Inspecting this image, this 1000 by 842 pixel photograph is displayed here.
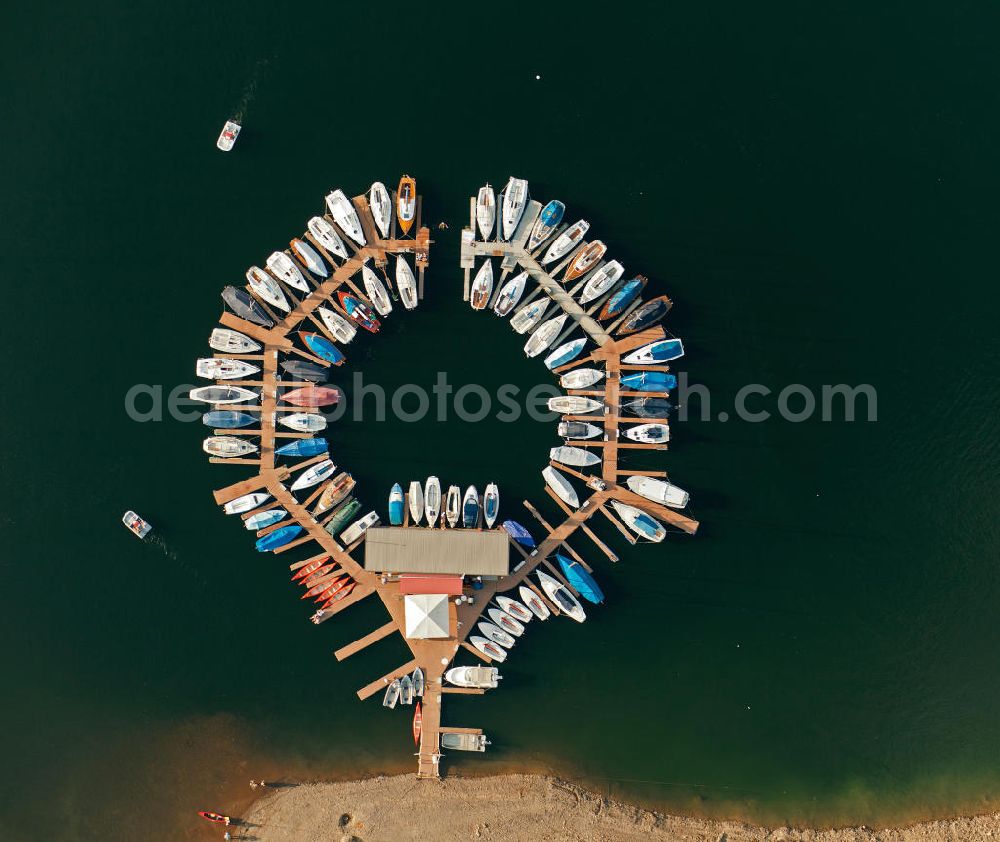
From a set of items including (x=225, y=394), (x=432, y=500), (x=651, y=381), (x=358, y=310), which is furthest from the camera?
(x=432, y=500)

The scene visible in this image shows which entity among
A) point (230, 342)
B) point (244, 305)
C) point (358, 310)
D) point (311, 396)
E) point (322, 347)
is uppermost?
point (244, 305)

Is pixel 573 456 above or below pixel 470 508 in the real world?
above

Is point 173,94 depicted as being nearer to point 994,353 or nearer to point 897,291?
point 897,291

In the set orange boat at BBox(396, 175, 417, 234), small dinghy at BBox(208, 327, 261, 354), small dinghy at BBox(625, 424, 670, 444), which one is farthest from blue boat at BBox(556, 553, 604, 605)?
small dinghy at BBox(208, 327, 261, 354)

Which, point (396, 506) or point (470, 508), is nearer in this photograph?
point (470, 508)

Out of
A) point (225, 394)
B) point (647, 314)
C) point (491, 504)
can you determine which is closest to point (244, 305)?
point (225, 394)

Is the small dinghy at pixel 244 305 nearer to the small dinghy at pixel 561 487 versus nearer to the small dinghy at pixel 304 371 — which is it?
the small dinghy at pixel 304 371

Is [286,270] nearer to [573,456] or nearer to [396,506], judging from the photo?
[396,506]
